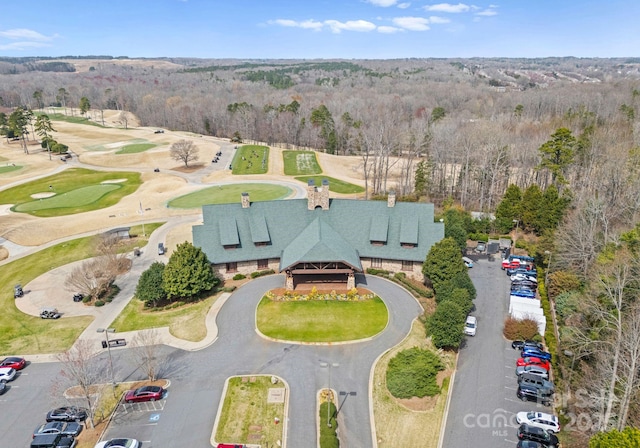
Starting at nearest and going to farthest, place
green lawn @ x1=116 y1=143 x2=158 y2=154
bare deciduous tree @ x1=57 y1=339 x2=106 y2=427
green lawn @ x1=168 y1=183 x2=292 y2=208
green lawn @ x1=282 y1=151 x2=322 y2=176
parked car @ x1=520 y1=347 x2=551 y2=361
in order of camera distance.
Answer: bare deciduous tree @ x1=57 y1=339 x2=106 y2=427
parked car @ x1=520 y1=347 x2=551 y2=361
green lawn @ x1=168 y1=183 x2=292 y2=208
green lawn @ x1=282 y1=151 x2=322 y2=176
green lawn @ x1=116 y1=143 x2=158 y2=154

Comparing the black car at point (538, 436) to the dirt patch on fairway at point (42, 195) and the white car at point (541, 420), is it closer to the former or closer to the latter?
the white car at point (541, 420)

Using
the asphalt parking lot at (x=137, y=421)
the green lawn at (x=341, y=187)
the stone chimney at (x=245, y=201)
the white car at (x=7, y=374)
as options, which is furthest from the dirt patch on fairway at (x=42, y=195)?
the asphalt parking lot at (x=137, y=421)

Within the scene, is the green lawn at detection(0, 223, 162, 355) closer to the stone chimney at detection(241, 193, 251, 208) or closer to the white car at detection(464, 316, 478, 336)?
the stone chimney at detection(241, 193, 251, 208)

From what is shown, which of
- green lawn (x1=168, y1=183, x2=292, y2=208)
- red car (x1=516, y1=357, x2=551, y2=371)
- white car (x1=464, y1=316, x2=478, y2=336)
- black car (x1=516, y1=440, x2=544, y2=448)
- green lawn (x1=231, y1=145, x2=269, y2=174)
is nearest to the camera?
black car (x1=516, y1=440, x2=544, y2=448)

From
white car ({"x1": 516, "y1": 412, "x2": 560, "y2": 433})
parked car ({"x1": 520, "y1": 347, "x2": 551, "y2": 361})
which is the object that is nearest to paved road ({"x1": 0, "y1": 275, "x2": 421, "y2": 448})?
parked car ({"x1": 520, "y1": 347, "x2": 551, "y2": 361})

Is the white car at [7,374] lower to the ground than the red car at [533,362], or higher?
lower

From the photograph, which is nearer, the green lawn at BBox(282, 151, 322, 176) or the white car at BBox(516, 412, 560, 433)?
the white car at BBox(516, 412, 560, 433)
